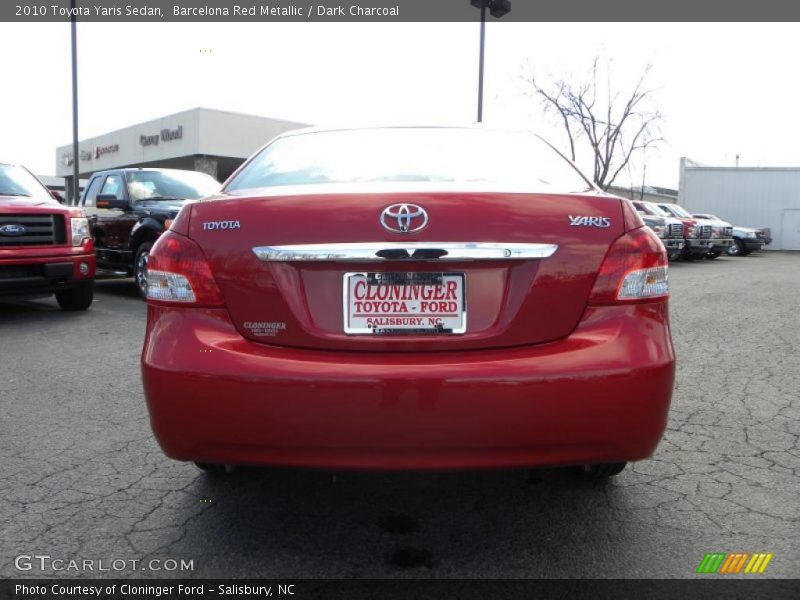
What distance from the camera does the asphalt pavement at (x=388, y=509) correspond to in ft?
7.71

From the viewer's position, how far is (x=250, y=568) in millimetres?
2297

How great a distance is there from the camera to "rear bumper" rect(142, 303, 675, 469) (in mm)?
2072

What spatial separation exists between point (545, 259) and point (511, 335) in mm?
261

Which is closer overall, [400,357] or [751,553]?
[400,357]

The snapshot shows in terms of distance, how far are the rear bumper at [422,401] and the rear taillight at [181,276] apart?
0.43 ft

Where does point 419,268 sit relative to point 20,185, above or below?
below

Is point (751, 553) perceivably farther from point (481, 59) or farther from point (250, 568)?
point (481, 59)

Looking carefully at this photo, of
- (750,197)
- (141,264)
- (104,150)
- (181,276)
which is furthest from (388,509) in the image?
(104,150)

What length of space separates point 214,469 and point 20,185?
668 centimetres

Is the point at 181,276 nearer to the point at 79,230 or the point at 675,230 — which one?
the point at 79,230

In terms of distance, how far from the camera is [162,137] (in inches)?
1351

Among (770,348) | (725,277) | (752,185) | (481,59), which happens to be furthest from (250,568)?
(752,185)
